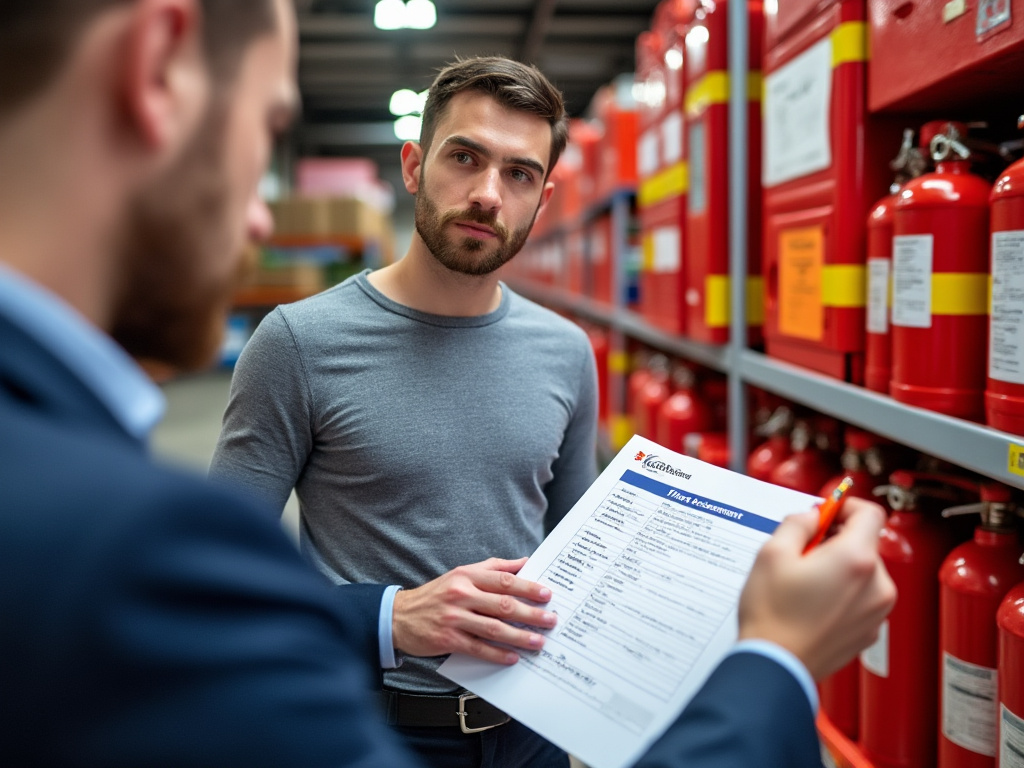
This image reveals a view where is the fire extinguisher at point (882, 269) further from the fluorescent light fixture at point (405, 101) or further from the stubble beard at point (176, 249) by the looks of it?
the fluorescent light fixture at point (405, 101)

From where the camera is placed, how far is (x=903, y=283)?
4.09 ft

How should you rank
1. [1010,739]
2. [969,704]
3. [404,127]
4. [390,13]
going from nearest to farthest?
[1010,739], [969,704], [390,13], [404,127]

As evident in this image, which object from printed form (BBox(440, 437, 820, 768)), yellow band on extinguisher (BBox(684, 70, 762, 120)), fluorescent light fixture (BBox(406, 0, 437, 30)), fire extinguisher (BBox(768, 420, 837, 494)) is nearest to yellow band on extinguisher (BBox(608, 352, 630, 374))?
yellow band on extinguisher (BBox(684, 70, 762, 120))

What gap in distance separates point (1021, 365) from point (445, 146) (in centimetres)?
91

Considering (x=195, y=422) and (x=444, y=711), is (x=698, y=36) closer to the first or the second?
(x=444, y=711)

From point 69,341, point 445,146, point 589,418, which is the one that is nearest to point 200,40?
point 69,341

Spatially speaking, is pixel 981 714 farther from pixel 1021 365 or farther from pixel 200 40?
pixel 200 40

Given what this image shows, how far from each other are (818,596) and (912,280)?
69cm

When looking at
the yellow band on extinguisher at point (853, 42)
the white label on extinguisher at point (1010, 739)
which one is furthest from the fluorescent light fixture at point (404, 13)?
the white label on extinguisher at point (1010, 739)

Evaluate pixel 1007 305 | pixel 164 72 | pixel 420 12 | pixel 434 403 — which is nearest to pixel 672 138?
pixel 434 403

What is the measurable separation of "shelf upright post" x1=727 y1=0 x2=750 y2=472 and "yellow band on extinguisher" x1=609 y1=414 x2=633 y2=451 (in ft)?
5.36

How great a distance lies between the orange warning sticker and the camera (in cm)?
161

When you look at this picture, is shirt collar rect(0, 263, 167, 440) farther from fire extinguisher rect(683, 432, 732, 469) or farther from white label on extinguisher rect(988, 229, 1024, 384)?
fire extinguisher rect(683, 432, 732, 469)

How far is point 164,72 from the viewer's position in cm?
57
